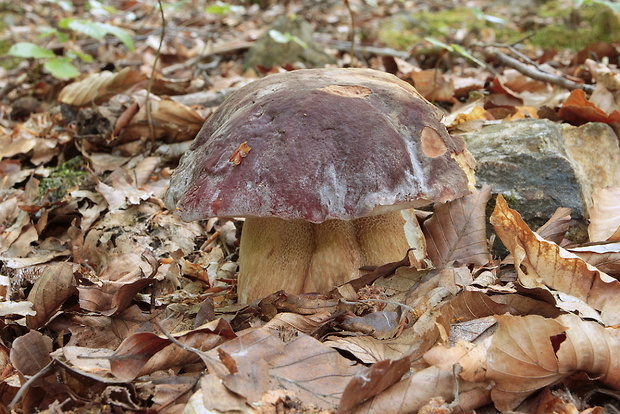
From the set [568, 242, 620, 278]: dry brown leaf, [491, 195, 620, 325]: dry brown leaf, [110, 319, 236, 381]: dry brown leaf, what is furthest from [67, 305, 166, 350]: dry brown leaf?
[568, 242, 620, 278]: dry brown leaf

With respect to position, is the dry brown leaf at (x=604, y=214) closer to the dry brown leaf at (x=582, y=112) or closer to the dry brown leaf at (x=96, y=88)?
the dry brown leaf at (x=582, y=112)

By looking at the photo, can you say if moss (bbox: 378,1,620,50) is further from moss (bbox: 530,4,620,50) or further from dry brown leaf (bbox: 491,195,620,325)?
dry brown leaf (bbox: 491,195,620,325)

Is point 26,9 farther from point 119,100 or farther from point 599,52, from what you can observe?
point 599,52

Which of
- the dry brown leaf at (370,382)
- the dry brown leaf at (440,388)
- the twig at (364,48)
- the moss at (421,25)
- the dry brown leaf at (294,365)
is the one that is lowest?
the moss at (421,25)

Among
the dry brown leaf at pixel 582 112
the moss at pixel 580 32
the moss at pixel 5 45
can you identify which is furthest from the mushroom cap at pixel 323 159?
the moss at pixel 5 45

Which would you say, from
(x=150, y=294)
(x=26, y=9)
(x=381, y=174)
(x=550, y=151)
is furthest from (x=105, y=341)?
(x=26, y=9)

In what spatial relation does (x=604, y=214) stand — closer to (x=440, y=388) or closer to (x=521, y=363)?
(x=521, y=363)

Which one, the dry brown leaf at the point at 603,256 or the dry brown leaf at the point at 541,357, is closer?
the dry brown leaf at the point at 541,357

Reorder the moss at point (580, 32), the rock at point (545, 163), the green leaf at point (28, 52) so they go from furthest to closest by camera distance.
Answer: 1. the moss at point (580, 32)
2. the green leaf at point (28, 52)
3. the rock at point (545, 163)
